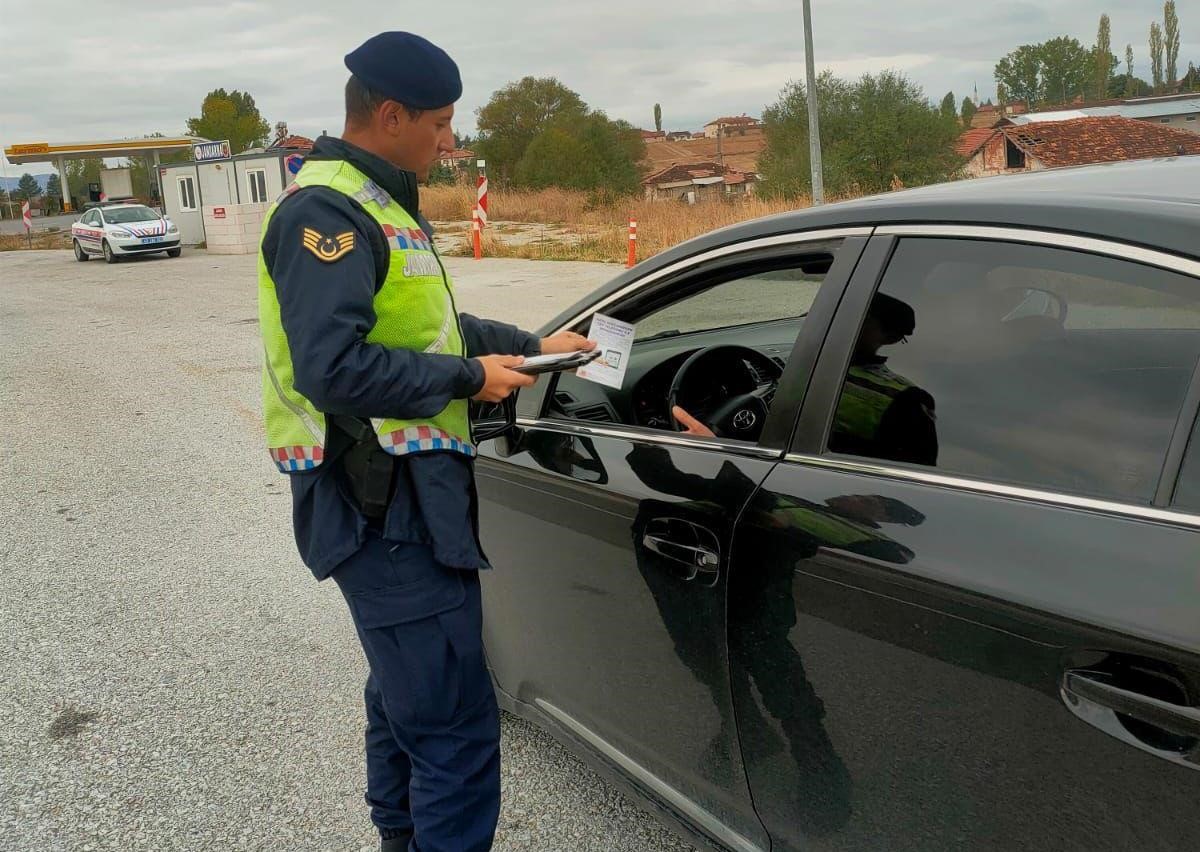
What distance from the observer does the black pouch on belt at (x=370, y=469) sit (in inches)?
79.0

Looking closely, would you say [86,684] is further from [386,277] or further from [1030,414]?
[1030,414]

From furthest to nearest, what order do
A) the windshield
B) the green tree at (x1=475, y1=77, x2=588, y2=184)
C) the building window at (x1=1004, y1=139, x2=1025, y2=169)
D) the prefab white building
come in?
the green tree at (x1=475, y1=77, x2=588, y2=184) → the building window at (x1=1004, y1=139, x2=1025, y2=169) → the prefab white building → the windshield

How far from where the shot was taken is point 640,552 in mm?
2211

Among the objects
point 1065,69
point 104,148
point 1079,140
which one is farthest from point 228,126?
point 1065,69

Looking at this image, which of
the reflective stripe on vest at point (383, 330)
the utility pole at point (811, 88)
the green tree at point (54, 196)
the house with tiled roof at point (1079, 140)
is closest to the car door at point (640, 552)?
the reflective stripe on vest at point (383, 330)

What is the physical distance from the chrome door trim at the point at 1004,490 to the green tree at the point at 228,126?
284 ft

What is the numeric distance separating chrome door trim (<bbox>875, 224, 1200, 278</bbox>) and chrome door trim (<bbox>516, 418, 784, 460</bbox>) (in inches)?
19.0

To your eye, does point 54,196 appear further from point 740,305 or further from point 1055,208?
point 1055,208

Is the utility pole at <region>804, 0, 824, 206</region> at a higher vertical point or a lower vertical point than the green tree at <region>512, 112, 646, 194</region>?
lower

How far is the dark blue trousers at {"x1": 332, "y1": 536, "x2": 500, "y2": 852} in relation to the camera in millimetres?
2074

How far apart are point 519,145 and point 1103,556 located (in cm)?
6707

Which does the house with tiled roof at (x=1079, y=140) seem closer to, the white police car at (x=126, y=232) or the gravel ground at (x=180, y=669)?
the white police car at (x=126, y=232)

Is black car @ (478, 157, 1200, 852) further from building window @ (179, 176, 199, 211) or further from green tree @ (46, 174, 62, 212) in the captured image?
green tree @ (46, 174, 62, 212)

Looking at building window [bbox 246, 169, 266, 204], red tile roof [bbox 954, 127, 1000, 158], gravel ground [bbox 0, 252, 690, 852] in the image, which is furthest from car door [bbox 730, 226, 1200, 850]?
red tile roof [bbox 954, 127, 1000, 158]
